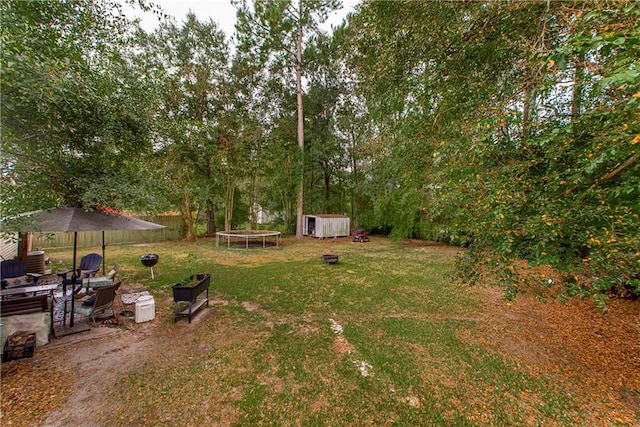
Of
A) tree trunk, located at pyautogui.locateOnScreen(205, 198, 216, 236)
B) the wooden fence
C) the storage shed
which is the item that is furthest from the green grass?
tree trunk, located at pyautogui.locateOnScreen(205, 198, 216, 236)

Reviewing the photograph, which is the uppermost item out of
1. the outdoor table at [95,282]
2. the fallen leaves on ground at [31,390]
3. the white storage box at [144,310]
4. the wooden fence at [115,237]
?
the wooden fence at [115,237]

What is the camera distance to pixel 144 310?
452cm

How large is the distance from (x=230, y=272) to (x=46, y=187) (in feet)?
16.8

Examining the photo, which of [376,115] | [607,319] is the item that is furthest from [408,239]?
[376,115]

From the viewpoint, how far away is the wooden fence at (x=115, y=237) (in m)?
11.3

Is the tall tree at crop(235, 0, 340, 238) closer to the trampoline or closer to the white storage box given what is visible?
the trampoline

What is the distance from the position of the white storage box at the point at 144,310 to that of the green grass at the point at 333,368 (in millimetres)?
225

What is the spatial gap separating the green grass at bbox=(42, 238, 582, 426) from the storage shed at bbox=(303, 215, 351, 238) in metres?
10.2

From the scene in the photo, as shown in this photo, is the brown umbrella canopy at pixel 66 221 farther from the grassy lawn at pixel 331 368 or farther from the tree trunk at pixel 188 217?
the tree trunk at pixel 188 217

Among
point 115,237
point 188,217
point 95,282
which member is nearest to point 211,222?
point 188,217

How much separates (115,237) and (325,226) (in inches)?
459

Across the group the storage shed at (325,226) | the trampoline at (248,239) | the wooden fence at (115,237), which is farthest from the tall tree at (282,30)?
the wooden fence at (115,237)

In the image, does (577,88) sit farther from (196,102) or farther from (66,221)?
(196,102)

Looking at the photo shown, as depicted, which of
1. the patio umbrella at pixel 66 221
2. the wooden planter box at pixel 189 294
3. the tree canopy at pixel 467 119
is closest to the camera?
the tree canopy at pixel 467 119
